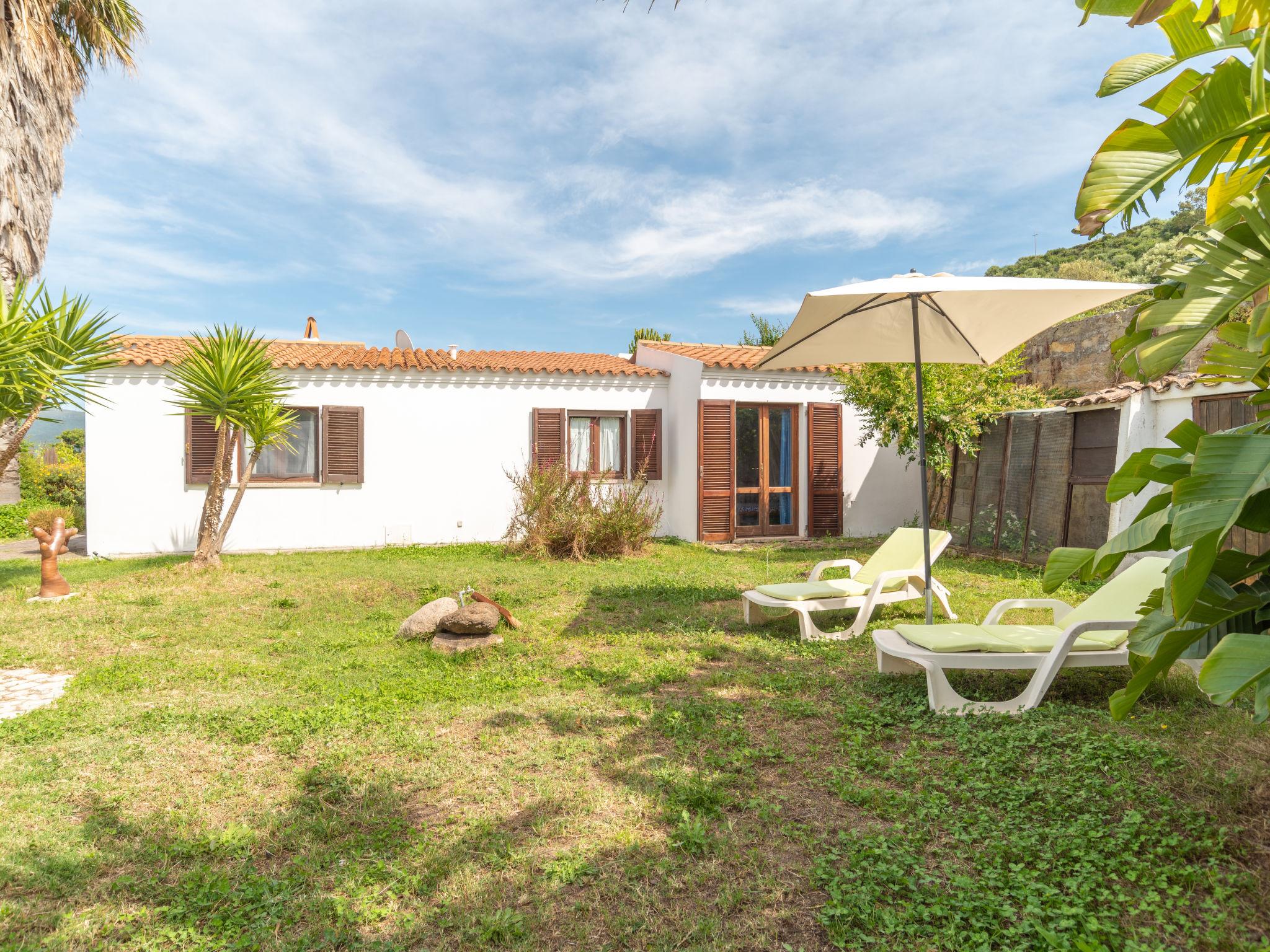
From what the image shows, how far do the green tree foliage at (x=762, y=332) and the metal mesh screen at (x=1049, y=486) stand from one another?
14963 mm

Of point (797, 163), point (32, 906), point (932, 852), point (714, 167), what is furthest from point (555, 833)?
point (714, 167)

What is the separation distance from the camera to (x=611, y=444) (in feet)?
44.4

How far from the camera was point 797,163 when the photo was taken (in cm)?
1381

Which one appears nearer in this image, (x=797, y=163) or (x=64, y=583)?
(x=64, y=583)

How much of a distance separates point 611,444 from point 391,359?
14.1ft

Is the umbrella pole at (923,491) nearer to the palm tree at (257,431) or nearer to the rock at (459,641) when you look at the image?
the rock at (459,641)

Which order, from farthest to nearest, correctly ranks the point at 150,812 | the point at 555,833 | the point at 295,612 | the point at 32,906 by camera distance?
the point at 295,612, the point at 150,812, the point at 555,833, the point at 32,906

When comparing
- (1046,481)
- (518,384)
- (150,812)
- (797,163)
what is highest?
(797,163)

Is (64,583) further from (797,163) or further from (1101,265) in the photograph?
(1101,265)

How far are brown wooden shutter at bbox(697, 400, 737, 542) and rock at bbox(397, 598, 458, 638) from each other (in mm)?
7078

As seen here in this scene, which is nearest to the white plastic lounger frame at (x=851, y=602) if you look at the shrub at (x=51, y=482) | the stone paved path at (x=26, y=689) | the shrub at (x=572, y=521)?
the shrub at (x=572, y=521)

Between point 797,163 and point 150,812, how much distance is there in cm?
1410

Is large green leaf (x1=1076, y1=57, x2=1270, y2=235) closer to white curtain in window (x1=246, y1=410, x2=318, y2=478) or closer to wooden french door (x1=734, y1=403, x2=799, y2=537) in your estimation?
wooden french door (x1=734, y1=403, x2=799, y2=537)

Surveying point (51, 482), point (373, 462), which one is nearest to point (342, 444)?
point (373, 462)
